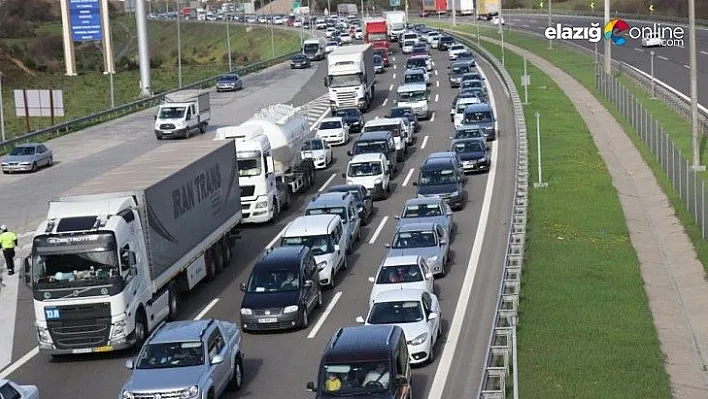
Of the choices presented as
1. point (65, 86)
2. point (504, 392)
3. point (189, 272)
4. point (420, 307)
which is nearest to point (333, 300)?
point (189, 272)

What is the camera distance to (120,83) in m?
132

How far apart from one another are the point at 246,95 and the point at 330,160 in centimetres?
3931

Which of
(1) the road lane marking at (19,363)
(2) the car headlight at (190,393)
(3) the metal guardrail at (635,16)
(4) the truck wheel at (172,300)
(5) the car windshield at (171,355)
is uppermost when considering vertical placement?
(3) the metal guardrail at (635,16)

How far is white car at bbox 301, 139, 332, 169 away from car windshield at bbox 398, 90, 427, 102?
598 inches

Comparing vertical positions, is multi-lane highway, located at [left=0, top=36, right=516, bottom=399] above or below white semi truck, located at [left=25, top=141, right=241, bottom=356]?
below

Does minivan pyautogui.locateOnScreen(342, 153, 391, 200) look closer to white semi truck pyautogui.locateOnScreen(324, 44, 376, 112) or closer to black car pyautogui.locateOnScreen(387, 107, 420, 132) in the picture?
black car pyautogui.locateOnScreen(387, 107, 420, 132)

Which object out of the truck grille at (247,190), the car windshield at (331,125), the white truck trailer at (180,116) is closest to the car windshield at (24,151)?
the white truck trailer at (180,116)

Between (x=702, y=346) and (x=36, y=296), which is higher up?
(x=36, y=296)

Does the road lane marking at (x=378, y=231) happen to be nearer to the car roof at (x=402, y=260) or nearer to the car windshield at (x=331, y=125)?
the car roof at (x=402, y=260)

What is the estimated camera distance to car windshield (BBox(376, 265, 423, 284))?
3234 cm

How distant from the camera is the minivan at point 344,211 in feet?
134

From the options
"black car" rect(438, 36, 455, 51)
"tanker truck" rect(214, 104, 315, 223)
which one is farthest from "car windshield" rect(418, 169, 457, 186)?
"black car" rect(438, 36, 455, 51)

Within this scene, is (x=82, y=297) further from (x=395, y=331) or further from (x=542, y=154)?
(x=542, y=154)

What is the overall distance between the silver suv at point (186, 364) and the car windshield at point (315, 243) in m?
10.0
